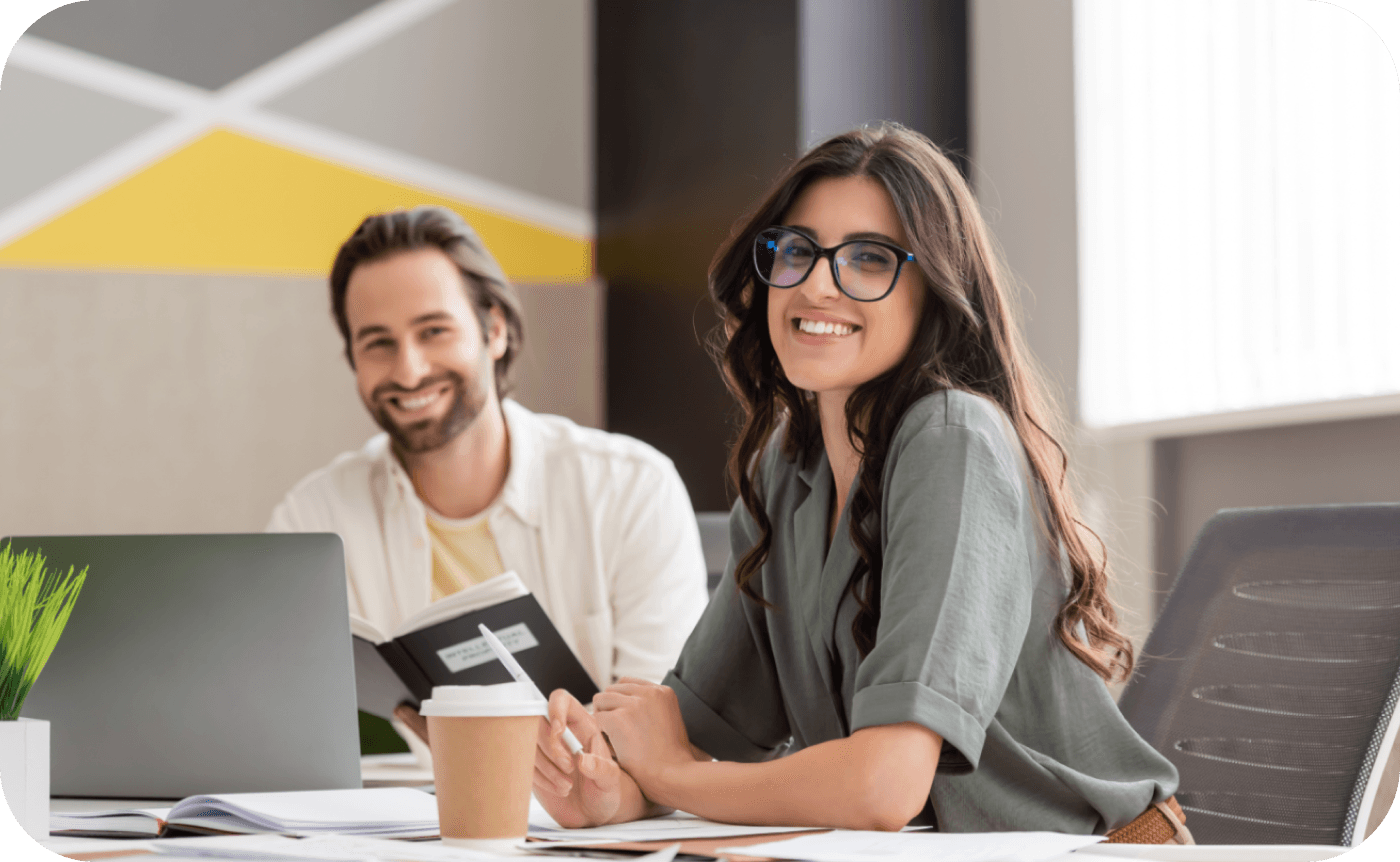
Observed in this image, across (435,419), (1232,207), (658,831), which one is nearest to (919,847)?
(658,831)

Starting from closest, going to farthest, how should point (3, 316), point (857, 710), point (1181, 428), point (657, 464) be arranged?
point (857, 710), point (657, 464), point (1181, 428), point (3, 316)

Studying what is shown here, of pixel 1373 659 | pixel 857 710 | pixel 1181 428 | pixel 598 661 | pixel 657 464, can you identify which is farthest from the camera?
pixel 1181 428

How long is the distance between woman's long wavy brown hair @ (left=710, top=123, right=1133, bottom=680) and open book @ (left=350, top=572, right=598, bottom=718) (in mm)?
280

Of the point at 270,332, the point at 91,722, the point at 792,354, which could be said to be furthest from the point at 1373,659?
the point at 270,332

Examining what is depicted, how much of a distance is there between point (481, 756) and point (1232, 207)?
197cm

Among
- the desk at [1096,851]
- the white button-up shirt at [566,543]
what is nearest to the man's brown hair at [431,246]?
the white button-up shirt at [566,543]

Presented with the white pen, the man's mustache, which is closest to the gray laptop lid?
the white pen

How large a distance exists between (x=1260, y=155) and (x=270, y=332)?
7.88 ft

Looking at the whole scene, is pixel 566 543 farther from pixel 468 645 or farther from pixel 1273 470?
pixel 1273 470

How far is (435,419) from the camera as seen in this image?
2.17 meters

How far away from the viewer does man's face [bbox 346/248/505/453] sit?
2184mm

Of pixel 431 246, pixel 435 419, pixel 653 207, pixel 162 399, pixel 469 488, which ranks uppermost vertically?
pixel 653 207

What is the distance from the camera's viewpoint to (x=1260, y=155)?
2.30m

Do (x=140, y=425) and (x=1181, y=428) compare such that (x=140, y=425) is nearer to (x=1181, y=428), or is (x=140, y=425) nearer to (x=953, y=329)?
(x=1181, y=428)
